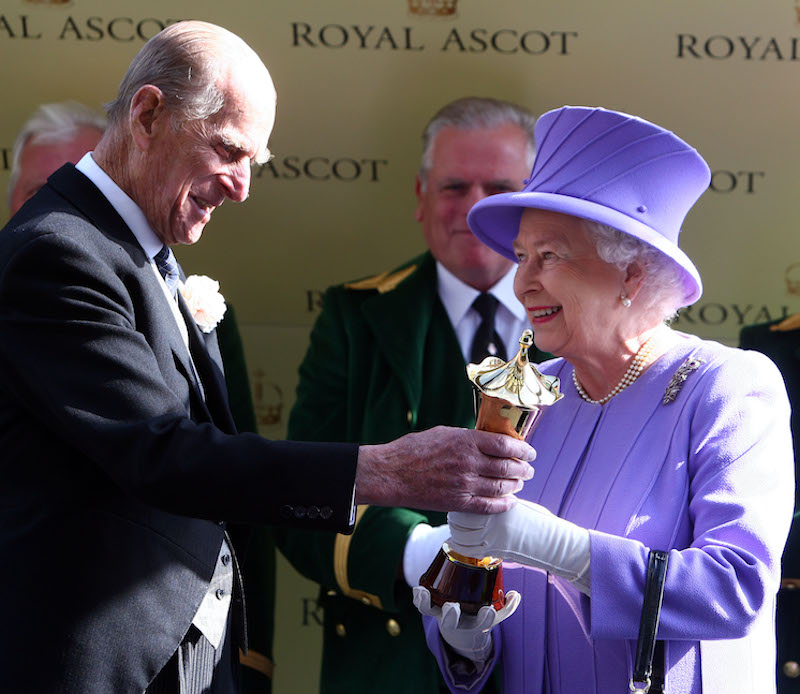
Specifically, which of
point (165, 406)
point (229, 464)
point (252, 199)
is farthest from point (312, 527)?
point (252, 199)

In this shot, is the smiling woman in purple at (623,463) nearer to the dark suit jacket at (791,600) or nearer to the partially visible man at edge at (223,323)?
the dark suit jacket at (791,600)

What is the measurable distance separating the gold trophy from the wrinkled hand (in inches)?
1.4

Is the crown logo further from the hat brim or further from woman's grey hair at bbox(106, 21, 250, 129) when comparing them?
woman's grey hair at bbox(106, 21, 250, 129)

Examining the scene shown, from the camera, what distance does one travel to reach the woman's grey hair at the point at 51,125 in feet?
11.8

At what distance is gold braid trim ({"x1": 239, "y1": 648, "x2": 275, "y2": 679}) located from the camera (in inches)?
133

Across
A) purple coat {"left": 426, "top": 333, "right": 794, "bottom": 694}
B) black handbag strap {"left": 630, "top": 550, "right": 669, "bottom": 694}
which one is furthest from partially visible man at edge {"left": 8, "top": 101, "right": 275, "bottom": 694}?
black handbag strap {"left": 630, "top": 550, "right": 669, "bottom": 694}

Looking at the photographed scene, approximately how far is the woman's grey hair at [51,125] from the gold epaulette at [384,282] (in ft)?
3.15

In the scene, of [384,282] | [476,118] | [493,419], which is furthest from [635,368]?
[476,118]

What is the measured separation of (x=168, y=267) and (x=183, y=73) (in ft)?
1.34

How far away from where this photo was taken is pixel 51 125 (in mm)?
3605

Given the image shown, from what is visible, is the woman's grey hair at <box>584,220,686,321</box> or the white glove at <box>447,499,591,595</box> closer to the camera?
the white glove at <box>447,499,591,595</box>

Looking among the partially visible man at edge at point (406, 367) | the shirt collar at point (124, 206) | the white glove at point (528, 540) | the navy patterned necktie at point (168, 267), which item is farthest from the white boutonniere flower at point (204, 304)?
the partially visible man at edge at point (406, 367)

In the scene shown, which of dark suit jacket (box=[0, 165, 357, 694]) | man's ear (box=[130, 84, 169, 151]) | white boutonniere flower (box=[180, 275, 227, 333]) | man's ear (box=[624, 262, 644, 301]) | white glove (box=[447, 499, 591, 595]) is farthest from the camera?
white boutonniere flower (box=[180, 275, 227, 333])

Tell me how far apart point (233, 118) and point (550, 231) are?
69 cm
